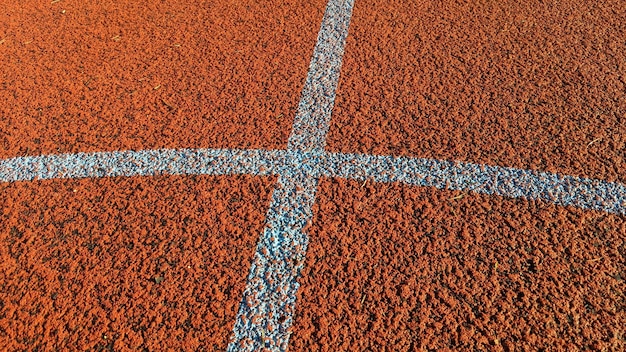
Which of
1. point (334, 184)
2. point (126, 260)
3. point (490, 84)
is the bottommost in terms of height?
point (126, 260)

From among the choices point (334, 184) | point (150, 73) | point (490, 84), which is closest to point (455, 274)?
point (334, 184)

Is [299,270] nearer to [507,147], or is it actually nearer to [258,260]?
[258,260]

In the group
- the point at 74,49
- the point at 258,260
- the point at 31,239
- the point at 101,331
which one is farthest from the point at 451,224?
the point at 74,49

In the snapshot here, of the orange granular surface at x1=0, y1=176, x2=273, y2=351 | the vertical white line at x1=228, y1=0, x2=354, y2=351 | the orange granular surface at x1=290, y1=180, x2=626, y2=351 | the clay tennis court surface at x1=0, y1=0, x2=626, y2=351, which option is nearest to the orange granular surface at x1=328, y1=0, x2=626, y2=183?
the clay tennis court surface at x1=0, y1=0, x2=626, y2=351

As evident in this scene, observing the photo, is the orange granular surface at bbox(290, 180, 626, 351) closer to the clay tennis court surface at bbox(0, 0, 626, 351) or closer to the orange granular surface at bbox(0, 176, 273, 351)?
the clay tennis court surface at bbox(0, 0, 626, 351)

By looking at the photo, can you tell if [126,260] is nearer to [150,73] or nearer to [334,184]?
[334,184]

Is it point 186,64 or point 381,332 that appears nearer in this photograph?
point 381,332
